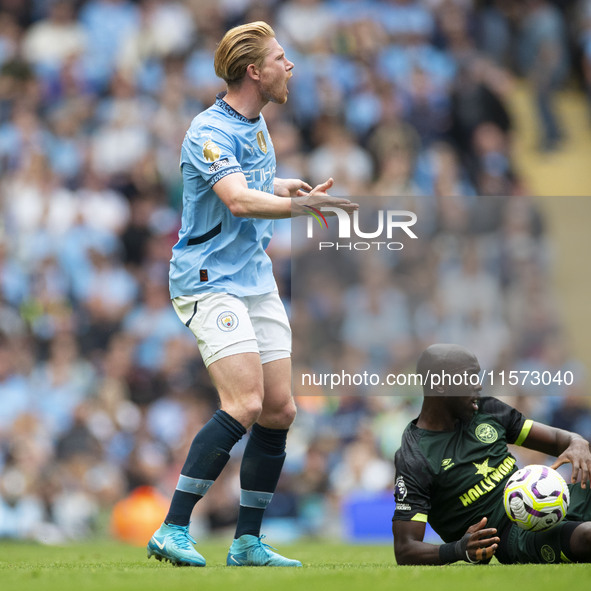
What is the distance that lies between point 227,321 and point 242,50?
142 centimetres

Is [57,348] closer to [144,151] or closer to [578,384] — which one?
[144,151]

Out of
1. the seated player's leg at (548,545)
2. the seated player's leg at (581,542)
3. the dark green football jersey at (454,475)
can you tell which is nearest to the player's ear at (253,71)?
the dark green football jersey at (454,475)

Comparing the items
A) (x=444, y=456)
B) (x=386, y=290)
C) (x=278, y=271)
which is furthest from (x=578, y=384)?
(x=278, y=271)

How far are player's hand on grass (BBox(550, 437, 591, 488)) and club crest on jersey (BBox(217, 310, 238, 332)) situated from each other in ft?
5.59

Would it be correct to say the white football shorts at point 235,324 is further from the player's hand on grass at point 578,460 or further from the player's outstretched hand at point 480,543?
the player's hand on grass at point 578,460

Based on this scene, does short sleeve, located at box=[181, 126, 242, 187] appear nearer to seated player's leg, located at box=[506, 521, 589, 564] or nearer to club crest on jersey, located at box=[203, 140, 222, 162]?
club crest on jersey, located at box=[203, 140, 222, 162]

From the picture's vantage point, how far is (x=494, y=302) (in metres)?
8.01

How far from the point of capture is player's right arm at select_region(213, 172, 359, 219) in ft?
17.6

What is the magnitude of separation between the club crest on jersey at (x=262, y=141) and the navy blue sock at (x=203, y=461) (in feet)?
4.72

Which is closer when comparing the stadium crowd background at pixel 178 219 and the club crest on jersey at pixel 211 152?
the club crest on jersey at pixel 211 152

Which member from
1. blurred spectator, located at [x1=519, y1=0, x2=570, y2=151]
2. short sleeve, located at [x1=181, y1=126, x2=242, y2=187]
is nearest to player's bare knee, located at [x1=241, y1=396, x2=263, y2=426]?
short sleeve, located at [x1=181, y1=126, x2=242, y2=187]

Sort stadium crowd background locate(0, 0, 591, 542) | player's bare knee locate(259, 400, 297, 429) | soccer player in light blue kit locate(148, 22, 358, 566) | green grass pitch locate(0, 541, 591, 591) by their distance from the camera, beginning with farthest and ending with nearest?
stadium crowd background locate(0, 0, 591, 542) → player's bare knee locate(259, 400, 297, 429) → soccer player in light blue kit locate(148, 22, 358, 566) → green grass pitch locate(0, 541, 591, 591)

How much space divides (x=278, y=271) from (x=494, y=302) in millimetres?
4923

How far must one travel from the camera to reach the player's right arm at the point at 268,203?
5.36m
